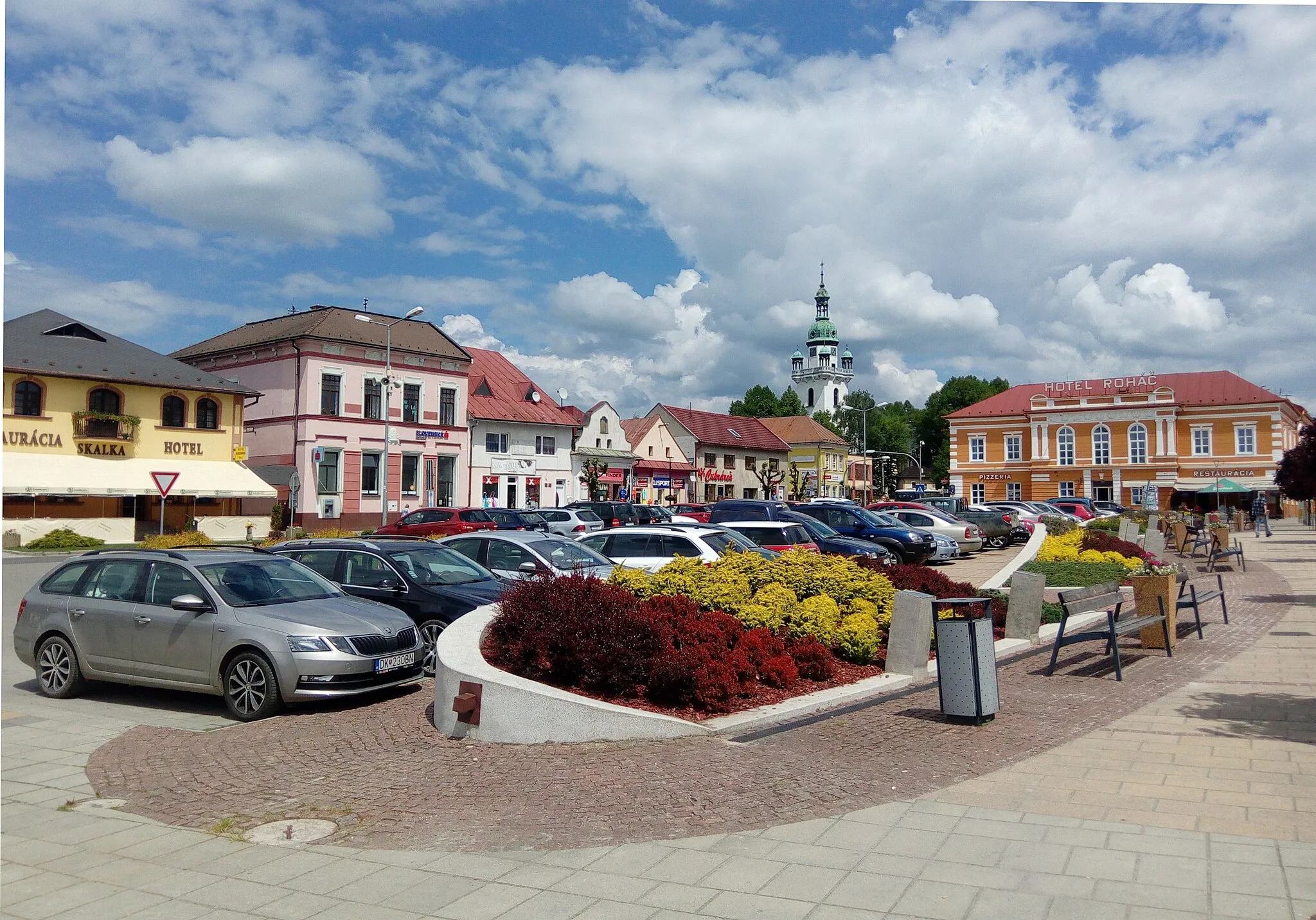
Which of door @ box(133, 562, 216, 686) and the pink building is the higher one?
the pink building

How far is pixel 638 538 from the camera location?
52.3 feet

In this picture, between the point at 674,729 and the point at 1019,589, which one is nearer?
the point at 674,729

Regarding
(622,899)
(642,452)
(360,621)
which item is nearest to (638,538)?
(360,621)

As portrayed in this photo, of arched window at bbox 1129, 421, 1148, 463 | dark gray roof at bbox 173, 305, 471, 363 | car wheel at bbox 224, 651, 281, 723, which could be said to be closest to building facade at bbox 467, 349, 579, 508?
dark gray roof at bbox 173, 305, 471, 363

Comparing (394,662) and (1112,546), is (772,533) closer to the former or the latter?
(1112,546)

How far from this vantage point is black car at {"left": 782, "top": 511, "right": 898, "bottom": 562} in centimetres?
A: 2252

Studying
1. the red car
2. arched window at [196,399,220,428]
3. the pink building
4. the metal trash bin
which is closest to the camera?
the metal trash bin

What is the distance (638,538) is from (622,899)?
36.7ft

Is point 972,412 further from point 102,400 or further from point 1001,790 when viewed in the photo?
point 1001,790

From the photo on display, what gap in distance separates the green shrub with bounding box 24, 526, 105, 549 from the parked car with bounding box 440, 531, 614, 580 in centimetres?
2664

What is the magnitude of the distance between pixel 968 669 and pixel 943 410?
10908 centimetres

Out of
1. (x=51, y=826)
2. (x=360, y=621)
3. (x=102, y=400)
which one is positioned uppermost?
(x=102, y=400)

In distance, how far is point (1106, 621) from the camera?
1148cm

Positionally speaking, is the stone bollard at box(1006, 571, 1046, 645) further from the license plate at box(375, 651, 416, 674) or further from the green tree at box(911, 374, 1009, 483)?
the green tree at box(911, 374, 1009, 483)
